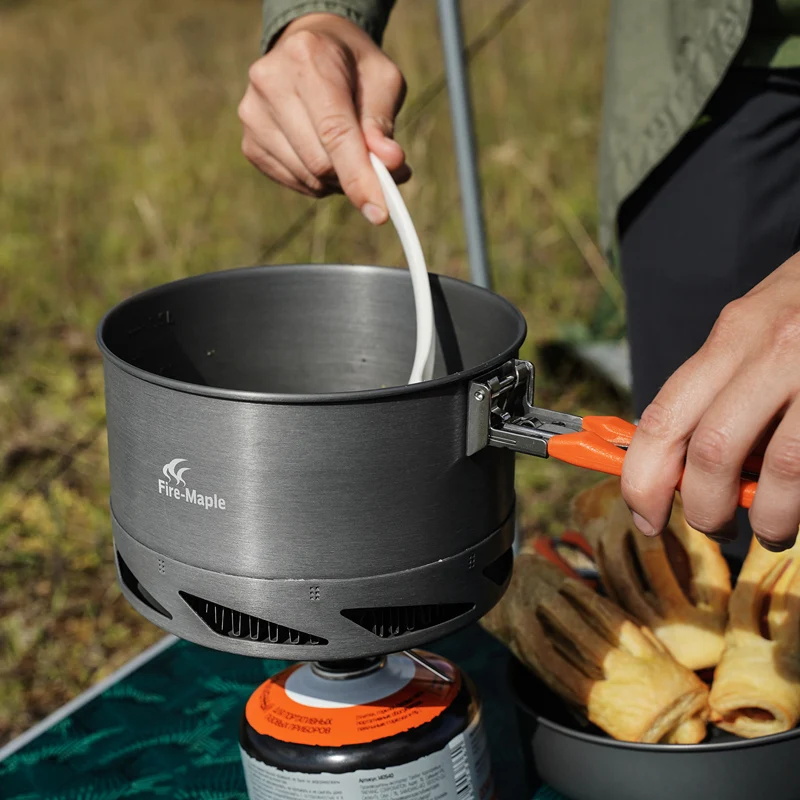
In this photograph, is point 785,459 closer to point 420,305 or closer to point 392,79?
point 420,305

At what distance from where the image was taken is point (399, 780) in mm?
973

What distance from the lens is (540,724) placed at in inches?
41.5

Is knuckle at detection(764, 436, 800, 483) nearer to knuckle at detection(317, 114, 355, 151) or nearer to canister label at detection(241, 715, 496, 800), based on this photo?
canister label at detection(241, 715, 496, 800)

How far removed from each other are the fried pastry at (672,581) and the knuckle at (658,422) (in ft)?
1.45

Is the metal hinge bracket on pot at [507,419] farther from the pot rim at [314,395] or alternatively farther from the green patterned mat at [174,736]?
the green patterned mat at [174,736]

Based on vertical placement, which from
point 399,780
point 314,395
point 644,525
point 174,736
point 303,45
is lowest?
point 174,736

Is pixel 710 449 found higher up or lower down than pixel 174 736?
higher up

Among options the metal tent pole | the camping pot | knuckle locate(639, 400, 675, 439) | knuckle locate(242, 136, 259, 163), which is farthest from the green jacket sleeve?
knuckle locate(639, 400, 675, 439)

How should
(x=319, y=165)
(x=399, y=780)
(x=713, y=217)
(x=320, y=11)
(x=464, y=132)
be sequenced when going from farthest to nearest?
(x=464, y=132) → (x=713, y=217) → (x=320, y=11) → (x=319, y=165) → (x=399, y=780)

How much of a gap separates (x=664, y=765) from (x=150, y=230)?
3.07 metres

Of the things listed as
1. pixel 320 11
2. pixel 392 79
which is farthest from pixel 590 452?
pixel 320 11

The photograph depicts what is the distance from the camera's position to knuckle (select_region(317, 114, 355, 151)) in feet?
3.50

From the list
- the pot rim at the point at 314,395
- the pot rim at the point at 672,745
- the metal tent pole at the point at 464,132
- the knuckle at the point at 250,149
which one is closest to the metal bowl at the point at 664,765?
the pot rim at the point at 672,745

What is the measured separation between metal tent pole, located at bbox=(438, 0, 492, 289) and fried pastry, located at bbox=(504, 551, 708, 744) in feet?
2.04
